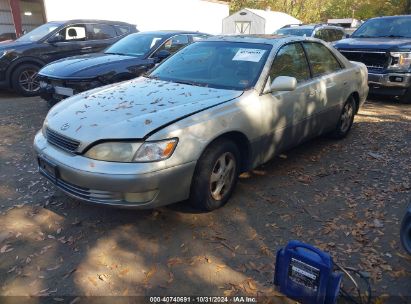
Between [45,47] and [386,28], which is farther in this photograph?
[386,28]

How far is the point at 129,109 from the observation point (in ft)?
11.0

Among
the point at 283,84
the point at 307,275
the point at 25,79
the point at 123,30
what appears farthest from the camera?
Answer: the point at 123,30

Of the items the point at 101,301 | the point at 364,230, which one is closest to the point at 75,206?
the point at 101,301

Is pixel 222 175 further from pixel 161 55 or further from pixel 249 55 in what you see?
pixel 161 55

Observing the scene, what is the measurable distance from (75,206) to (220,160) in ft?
4.87

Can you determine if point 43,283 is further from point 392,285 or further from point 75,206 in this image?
point 392,285

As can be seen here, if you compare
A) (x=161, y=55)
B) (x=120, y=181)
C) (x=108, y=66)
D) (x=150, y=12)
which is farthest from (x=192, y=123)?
(x=150, y=12)

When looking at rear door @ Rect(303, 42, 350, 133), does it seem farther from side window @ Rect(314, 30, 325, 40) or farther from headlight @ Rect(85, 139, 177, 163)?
side window @ Rect(314, 30, 325, 40)

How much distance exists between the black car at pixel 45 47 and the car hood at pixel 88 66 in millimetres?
2174

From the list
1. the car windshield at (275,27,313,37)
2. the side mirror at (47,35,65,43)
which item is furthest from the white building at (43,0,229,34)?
the car windshield at (275,27,313,37)

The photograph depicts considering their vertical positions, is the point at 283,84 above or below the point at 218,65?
below

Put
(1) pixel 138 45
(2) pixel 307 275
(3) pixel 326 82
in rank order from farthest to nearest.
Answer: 1. (1) pixel 138 45
2. (3) pixel 326 82
3. (2) pixel 307 275

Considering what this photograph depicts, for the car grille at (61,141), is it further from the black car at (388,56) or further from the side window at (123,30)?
the side window at (123,30)

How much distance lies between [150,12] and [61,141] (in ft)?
62.6
